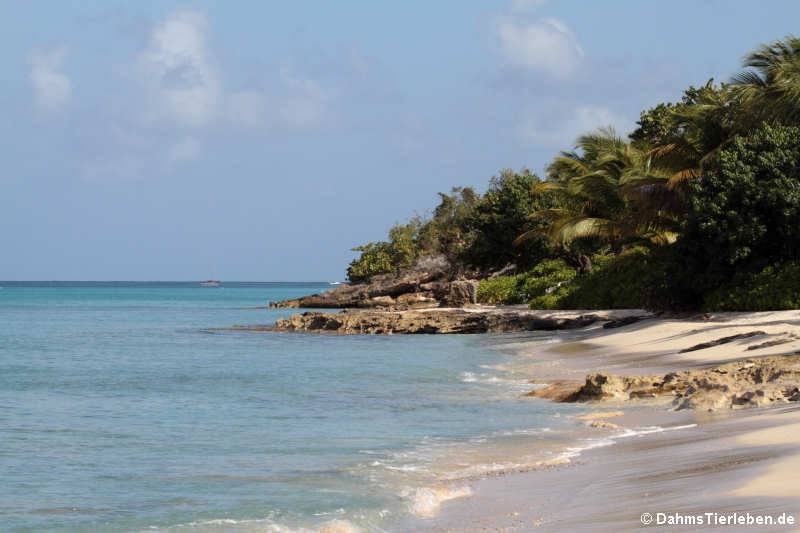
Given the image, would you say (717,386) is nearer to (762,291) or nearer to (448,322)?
(762,291)

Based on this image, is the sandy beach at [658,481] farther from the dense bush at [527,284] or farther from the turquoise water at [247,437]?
the dense bush at [527,284]

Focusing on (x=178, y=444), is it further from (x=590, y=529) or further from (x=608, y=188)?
(x=608, y=188)

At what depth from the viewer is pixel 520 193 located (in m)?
47.8

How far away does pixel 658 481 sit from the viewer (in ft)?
22.0

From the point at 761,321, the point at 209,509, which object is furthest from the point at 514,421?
the point at 761,321

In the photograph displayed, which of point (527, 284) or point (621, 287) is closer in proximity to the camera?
point (621, 287)

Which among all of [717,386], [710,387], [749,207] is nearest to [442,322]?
[749,207]

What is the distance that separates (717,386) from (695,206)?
46.0 ft

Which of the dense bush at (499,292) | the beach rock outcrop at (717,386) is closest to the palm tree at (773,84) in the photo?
the beach rock outcrop at (717,386)

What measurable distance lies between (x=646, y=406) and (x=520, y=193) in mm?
36665

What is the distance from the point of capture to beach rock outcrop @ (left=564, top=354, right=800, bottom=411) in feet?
34.1

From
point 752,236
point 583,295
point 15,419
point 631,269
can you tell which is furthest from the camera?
point 583,295

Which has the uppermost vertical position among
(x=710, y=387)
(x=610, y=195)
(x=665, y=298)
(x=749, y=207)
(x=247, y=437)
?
(x=610, y=195)

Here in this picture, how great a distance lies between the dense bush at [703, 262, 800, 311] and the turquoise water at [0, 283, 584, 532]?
277 inches
